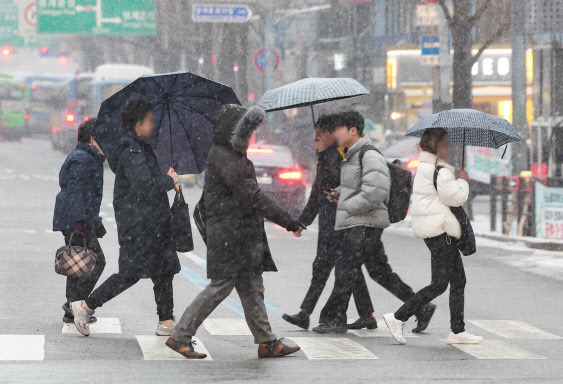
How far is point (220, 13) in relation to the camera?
136 ft

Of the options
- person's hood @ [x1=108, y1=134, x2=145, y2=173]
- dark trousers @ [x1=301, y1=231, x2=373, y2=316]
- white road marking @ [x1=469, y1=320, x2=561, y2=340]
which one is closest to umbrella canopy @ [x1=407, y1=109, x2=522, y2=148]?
dark trousers @ [x1=301, y1=231, x2=373, y2=316]

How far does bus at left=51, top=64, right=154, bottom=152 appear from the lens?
169ft

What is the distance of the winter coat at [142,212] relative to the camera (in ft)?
31.7

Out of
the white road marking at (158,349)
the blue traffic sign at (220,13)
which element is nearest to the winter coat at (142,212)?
the white road marking at (158,349)

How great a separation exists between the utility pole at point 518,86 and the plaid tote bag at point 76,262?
14.4 meters

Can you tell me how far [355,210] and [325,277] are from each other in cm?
114

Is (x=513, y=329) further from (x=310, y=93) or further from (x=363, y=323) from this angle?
(x=310, y=93)

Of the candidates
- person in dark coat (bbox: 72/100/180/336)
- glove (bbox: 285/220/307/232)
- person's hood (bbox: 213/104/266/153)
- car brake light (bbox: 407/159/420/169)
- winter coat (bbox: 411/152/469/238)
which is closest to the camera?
person's hood (bbox: 213/104/266/153)

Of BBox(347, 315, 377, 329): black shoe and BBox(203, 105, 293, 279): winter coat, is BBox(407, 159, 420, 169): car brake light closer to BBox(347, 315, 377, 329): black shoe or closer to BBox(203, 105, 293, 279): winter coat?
BBox(347, 315, 377, 329): black shoe

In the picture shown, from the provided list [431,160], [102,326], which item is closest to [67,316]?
[102,326]

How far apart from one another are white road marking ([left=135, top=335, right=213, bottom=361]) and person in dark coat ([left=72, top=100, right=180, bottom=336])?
19.2 inches

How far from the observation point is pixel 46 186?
108ft

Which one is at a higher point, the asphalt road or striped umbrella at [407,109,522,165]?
striped umbrella at [407,109,522,165]

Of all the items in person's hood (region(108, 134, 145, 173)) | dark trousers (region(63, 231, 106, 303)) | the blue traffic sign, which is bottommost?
dark trousers (region(63, 231, 106, 303))
